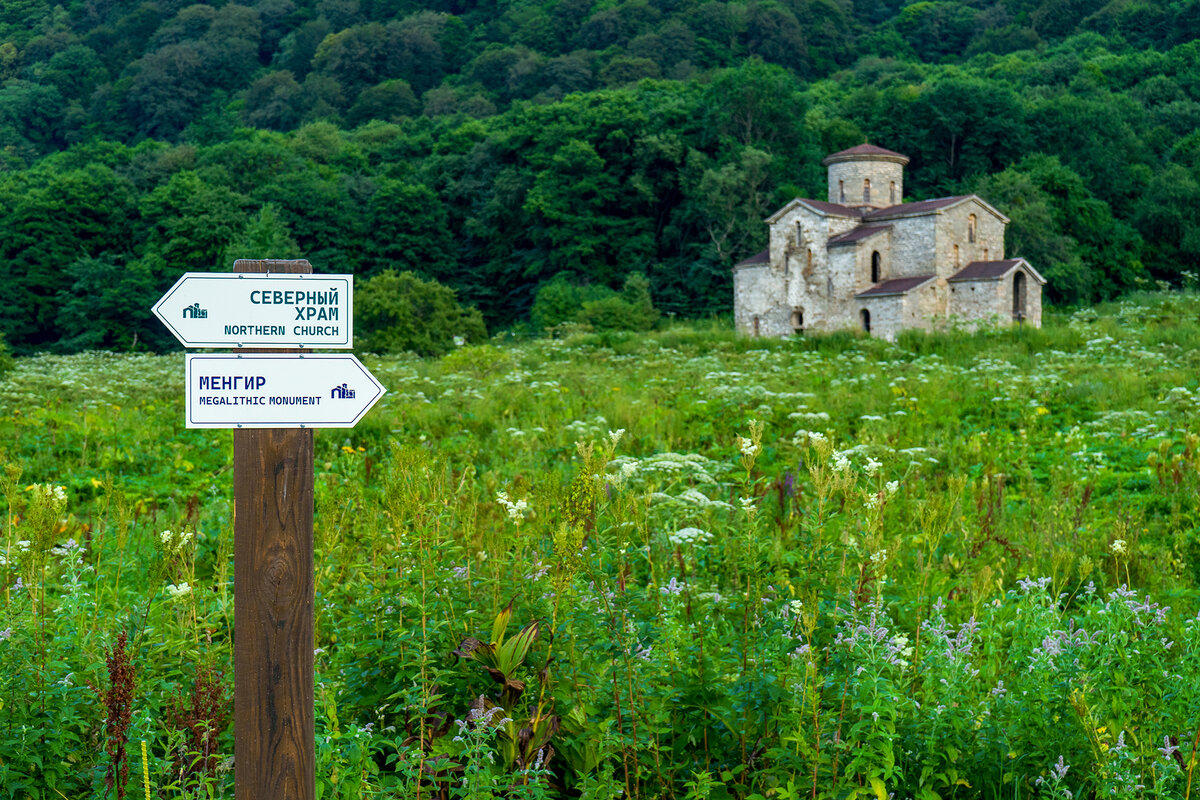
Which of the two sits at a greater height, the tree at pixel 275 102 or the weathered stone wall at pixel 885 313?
the tree at pixel 275 102

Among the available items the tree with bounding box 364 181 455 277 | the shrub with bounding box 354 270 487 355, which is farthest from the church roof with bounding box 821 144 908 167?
the tree with bounding box 364 181 455 277

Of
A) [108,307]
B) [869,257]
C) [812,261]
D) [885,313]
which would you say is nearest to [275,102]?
[108,307]

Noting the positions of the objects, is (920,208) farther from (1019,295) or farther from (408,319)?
(408,319)

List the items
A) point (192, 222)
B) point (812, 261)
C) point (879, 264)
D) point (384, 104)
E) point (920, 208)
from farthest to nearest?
point (384, 104) → point (192, 222) → point (812, 261) → point (879, 264) → point (920, 208)

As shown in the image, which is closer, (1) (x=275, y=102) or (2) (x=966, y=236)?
(2) (x=966, y=236)

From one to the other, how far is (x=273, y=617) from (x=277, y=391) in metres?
0.59

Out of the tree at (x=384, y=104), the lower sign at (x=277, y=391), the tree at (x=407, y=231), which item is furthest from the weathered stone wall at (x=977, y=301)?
the tree at (x=384, y=104)

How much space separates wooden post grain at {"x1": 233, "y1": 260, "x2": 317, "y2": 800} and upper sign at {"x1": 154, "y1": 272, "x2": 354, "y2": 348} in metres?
0.25

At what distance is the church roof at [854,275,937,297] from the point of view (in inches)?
1284

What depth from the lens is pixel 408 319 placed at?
37.6 meters

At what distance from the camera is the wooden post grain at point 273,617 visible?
2443 millimetres

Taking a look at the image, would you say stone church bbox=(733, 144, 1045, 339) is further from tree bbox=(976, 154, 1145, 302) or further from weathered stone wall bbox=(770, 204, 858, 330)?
tree bbox=(976, 154, 1145, 302)

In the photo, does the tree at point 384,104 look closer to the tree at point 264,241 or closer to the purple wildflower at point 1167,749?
the tree at point 264,241

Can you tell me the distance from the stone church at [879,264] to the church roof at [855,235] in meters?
0.04
